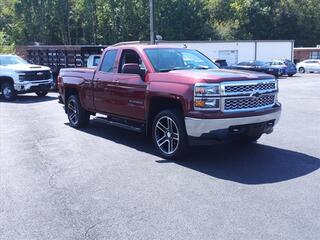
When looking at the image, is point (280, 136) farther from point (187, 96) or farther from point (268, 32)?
point (268, 32)

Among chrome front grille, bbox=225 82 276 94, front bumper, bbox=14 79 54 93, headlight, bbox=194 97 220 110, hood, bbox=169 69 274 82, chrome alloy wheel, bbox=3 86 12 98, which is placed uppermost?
hood, bbox=169 69 274 82

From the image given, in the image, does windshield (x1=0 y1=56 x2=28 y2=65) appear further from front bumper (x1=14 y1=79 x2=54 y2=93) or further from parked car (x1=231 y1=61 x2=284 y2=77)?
parked car (x1=231 y1=61 x2=284 y2=77)

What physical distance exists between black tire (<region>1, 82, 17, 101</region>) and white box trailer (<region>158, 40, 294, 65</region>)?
24.0 m

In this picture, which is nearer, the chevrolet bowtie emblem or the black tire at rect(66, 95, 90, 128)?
the chevrolet bowtie emblem

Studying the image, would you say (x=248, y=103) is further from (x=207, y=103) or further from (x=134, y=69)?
(x=134, y=69)

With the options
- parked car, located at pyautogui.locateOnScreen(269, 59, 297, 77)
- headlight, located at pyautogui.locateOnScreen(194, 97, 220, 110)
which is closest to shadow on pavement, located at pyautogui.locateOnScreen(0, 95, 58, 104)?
headlight, located at pyautogui.locateOnScreen(194, 97, 220, 110)

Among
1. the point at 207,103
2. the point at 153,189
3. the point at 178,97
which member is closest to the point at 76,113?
the point at 178,97

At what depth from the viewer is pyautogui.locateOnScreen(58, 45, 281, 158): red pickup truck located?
22.5 ft

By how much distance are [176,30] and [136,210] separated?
4872 cm

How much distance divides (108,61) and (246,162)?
11.9 feet

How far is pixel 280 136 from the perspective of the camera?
930cm

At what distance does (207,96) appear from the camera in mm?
6777

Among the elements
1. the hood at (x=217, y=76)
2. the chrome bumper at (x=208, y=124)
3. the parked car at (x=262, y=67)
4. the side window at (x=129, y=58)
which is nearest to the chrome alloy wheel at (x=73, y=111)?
the side window at (x=129, y=58)

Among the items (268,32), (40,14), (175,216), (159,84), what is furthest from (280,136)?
(268,32)
